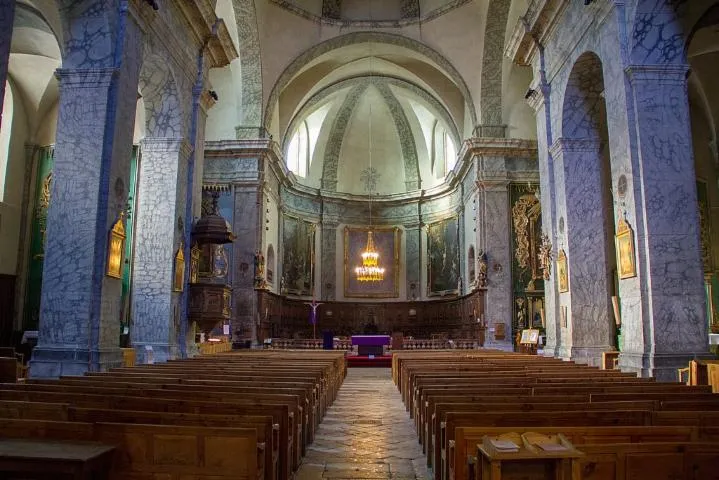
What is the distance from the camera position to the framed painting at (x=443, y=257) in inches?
946

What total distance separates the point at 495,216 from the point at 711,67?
7291mm

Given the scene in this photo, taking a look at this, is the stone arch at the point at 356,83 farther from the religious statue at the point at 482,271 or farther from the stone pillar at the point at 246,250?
the religious statue at the point at 482,271

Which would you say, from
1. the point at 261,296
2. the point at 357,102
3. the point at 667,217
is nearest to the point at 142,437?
the point at 667,217

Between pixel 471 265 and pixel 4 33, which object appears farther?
pixel 471 265

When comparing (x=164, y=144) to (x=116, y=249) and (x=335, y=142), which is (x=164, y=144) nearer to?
(x=116, y=249)

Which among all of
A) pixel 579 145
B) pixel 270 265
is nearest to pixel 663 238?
pixel 579 145

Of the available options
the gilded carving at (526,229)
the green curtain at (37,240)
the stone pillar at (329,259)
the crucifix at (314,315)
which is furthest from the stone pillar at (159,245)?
the stone pillar at (329,259)

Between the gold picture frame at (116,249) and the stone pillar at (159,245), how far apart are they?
2301mm

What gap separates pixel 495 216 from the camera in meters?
19.5

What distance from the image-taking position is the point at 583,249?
11188 mm

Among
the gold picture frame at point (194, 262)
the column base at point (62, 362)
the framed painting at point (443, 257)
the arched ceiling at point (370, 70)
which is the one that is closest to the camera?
the column base at point (62, 362)

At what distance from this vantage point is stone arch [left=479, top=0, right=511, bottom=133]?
63.4 feet

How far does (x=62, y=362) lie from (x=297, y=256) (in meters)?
17.3

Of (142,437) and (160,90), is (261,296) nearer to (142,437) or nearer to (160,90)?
(160,90)
